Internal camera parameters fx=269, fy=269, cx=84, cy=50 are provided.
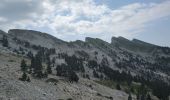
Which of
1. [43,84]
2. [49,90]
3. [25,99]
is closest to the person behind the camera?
[25,99]

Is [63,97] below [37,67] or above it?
below

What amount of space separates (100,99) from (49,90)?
16.1m

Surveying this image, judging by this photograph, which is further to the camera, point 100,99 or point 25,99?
point 100,99

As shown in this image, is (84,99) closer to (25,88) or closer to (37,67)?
(25,88)

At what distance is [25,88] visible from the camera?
66.2 m

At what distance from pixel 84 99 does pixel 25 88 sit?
17.0 m

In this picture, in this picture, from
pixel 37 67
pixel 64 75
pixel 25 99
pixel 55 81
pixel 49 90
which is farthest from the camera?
pixel 64 75

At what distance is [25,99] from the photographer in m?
57.7

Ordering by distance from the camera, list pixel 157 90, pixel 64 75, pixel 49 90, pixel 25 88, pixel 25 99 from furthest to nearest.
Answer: pixel 157 90
pixel 64 75
pixel 49 90
pixel 25 88
pixel 25 99

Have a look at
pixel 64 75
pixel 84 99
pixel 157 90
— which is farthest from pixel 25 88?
pixel 157 90

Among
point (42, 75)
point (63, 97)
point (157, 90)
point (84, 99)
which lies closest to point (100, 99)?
point (84, 99)

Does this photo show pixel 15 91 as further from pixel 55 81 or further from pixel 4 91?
pixel 55 81

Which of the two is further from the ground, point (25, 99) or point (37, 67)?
point (37, 67)

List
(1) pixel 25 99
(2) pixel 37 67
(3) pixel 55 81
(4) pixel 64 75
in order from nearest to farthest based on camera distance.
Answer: (1) pixel 25 99
(3) pixel 55 81
(2) pixel 37 67
(4) pixel 64 75
